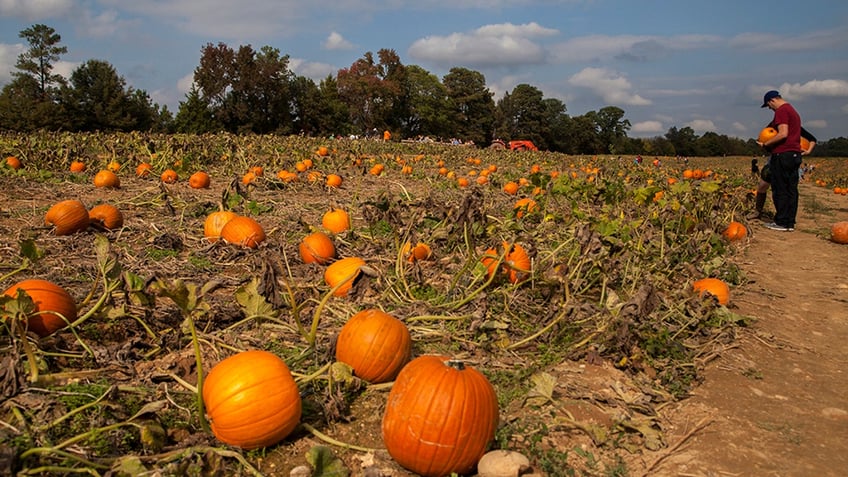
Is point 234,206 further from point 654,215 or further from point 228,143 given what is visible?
point 228,143

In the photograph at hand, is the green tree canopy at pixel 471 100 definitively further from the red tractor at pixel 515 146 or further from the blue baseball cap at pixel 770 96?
the blue baseball cap at pixel 770 96

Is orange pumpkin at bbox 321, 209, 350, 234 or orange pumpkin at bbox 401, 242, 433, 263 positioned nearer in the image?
orange pumpkin at bbox 401, 242, 433, 263

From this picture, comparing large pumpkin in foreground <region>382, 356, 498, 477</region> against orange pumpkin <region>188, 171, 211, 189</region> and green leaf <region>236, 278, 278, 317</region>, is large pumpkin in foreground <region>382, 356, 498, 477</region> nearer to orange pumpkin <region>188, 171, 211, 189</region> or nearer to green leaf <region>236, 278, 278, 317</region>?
green leaf <region>236, 278, 278, 317</region>

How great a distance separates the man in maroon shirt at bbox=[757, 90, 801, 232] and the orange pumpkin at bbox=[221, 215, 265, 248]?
29.3ft

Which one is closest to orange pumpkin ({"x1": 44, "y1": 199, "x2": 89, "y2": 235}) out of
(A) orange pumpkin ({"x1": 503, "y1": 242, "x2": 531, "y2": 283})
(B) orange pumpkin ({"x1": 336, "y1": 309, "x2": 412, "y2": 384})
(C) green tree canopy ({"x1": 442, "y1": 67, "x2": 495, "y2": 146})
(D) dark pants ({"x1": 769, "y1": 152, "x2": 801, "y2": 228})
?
(B) orange pumpkin ({"x1": 336, "y1": 309, "x2": 412, "y2": 384})

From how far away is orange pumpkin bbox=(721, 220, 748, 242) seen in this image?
26.9ft

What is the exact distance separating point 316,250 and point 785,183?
861cm

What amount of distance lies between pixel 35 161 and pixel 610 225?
10.5 m

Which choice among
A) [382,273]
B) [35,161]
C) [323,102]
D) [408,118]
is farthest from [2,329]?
[408,118]

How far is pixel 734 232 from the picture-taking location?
8234 millimetres

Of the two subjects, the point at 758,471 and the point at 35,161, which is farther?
the point at 35,161

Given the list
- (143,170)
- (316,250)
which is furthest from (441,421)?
(143,170)

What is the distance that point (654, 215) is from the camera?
660cm

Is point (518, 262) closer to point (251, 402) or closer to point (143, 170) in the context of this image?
point (251, 402)
